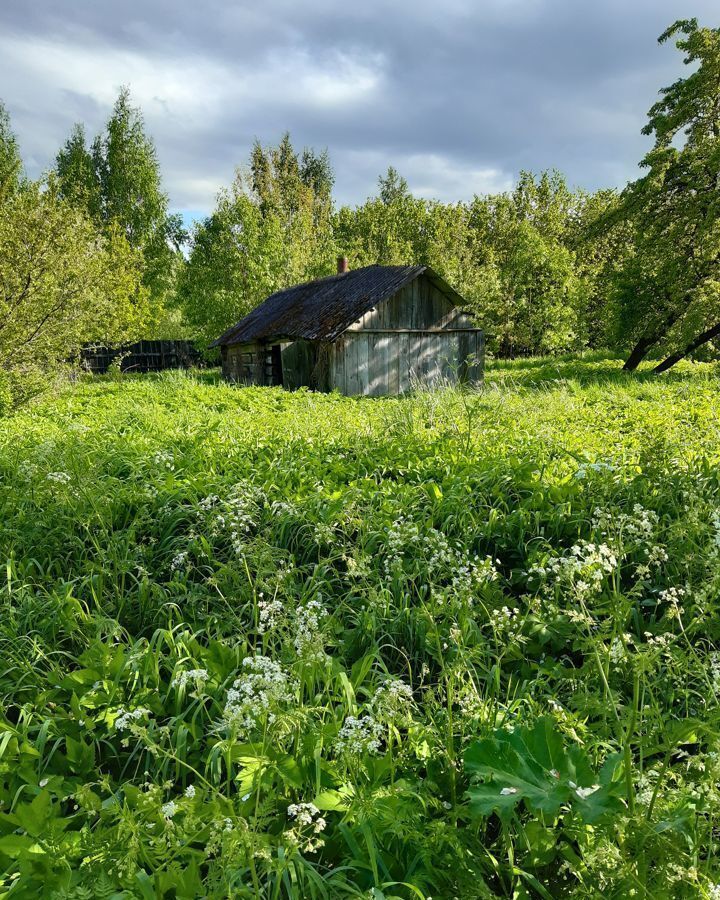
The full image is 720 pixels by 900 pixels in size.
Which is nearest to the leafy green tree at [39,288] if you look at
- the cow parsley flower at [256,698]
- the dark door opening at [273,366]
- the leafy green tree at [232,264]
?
the dark door opening at [273,366]

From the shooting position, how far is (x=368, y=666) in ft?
8.73

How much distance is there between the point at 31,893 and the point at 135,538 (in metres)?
3.03

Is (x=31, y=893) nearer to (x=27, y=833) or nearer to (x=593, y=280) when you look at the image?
(x=27, y=833)

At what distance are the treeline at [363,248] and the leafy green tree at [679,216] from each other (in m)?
0.05

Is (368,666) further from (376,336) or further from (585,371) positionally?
(585,371)

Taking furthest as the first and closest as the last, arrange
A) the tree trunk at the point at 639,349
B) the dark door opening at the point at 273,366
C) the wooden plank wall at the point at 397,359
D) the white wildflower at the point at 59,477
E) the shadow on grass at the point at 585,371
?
1. the dark door opening at the point at 273,366
2. the tree trunk at the point at 639,349
3. the wooden plank wall at the point at 397,359
4. the shadow on grass at the point at 585,371
5. the white wildflower at the point at 59,477

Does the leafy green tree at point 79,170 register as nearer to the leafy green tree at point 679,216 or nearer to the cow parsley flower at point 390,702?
the leafy green tree at point 679,216

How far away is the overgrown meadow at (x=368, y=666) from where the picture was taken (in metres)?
1.62

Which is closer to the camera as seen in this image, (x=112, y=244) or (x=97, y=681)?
(x=97, y=681)

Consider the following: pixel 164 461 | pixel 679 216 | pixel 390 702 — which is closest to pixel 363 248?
pixel 679 216

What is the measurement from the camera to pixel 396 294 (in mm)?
18719

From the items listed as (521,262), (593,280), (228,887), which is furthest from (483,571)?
(593,280)

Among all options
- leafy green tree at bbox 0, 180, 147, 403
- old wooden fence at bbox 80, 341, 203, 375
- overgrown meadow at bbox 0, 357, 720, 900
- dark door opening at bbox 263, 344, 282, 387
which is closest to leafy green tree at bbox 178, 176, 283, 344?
old wooden fence at bbox 80, 341, 203, 375

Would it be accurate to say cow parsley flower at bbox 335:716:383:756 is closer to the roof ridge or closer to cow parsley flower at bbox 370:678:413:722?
cow parsley flower at bbox 370:678:413:722
